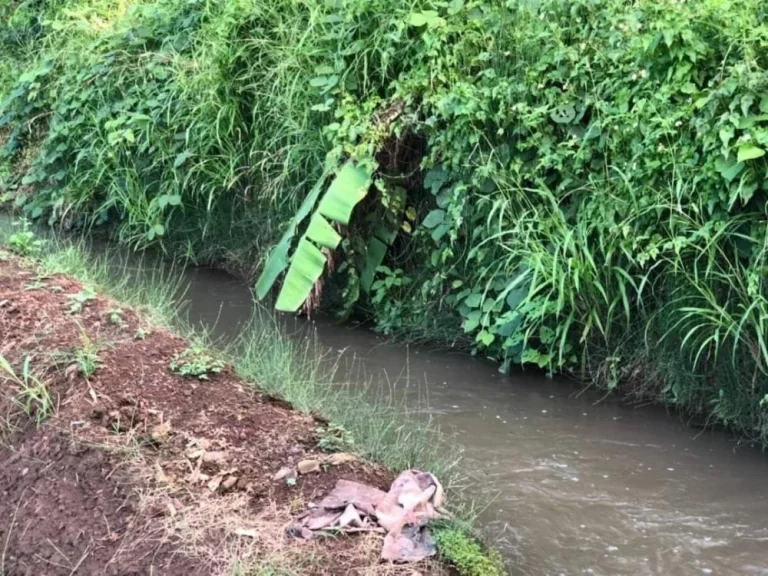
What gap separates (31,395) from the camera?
400cm

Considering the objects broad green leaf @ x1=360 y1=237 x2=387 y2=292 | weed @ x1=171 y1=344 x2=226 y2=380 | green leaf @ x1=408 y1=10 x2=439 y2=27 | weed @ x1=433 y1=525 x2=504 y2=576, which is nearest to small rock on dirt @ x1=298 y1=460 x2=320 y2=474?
weed @ x1=433 y1=525 x2=504 y2=576

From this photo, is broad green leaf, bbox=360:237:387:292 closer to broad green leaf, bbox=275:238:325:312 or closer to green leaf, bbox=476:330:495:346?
broad green leaf, bbox=275:238:325:312

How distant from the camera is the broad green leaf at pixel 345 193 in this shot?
6.41m

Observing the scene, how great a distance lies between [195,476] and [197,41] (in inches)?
248

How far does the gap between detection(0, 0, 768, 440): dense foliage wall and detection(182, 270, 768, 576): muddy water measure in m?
0.28

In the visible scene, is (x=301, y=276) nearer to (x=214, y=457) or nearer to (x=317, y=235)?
(x=317, y=235)

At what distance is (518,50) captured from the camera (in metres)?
6.19

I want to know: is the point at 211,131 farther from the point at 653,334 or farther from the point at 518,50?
the point at 653,334

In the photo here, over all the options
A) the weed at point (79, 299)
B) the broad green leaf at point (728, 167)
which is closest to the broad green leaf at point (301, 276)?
the weed at point (79, 299)

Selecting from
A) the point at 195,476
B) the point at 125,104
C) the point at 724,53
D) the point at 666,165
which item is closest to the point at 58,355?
the point at 195,476

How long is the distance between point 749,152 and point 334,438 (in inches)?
111

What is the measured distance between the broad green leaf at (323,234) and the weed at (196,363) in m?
1.95

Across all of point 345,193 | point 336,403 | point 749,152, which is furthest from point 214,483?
point 749,152

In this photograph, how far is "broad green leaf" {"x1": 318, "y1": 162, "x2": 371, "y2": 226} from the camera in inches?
252
